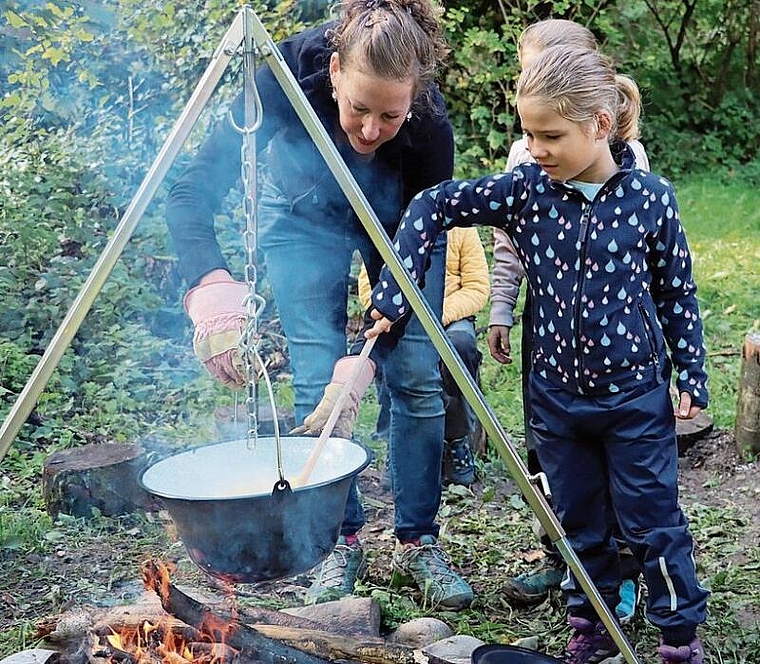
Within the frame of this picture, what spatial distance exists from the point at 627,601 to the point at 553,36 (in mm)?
1683

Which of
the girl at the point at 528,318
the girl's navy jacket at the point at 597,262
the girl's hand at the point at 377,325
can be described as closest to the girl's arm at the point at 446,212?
the girl's navy jacket at the point at 597,262

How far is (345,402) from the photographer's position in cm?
233

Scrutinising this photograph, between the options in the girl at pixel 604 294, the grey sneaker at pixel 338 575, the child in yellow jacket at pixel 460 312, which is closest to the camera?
the girl at pixel 604 294

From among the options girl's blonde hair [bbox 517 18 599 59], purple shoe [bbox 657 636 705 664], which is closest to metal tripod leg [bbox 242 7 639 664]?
purple shoe [bbox 657 636 705 664]

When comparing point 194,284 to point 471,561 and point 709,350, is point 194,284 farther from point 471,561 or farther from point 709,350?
point 709,350

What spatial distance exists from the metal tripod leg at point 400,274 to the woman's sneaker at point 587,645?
1.68 feet

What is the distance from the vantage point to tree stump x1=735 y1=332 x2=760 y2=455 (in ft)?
13.9

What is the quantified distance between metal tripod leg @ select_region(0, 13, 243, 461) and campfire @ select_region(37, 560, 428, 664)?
48 centimetres

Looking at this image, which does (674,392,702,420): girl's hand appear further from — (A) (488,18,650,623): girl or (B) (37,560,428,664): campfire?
(B) (37,560,428,664): campfire

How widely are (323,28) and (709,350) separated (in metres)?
3.74

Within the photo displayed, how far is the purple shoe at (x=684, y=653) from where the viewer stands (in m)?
2.64

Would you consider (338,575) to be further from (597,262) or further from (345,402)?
(597,262)

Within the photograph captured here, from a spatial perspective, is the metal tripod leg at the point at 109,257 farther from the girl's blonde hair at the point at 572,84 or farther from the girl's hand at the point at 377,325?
the girl's blonde hair at the point at 572,84

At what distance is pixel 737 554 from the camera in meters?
3.51
